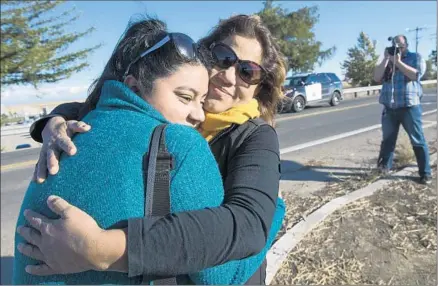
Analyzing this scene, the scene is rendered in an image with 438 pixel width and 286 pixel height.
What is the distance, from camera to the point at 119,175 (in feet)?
3.13

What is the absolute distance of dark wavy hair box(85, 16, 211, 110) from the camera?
117 cm

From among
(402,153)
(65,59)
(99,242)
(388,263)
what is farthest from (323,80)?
(65,59)

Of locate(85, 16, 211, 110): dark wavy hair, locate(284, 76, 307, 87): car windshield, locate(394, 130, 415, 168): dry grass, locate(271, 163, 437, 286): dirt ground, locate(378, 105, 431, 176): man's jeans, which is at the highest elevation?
locate(85, 16, 211, 110): dark wavy hair

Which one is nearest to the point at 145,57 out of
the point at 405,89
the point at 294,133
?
the point at 405,89

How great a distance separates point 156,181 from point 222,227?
9.0 inches

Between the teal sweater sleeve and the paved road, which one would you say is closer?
the teal sweater sleeve

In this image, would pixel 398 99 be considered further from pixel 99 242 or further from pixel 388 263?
pixel 99 242

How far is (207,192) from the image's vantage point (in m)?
1.05

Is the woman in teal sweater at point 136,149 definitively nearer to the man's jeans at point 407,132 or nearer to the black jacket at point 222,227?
the black jacket at point 222,227

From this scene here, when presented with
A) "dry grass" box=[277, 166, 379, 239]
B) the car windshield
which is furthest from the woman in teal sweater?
"dry grass" box=[277, 166, 379, 239]

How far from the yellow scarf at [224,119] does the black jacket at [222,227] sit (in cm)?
18

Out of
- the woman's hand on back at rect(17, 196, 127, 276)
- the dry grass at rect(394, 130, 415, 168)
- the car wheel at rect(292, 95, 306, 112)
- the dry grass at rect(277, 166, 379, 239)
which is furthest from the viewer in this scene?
the car wheel at rect(292, 95, 306, 112)

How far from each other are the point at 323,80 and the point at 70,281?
7.29 meters

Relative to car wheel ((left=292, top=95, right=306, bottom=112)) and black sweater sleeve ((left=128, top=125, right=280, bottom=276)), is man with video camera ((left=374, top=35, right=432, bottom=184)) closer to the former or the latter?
black sweater sleeve ((left=128, top=125, right=280, bottom=276))
